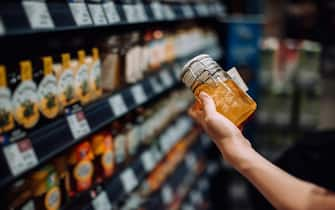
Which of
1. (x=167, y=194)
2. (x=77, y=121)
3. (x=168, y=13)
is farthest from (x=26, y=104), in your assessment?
(x=167, y=194)

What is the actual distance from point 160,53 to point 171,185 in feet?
2.60

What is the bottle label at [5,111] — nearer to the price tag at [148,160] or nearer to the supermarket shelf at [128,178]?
the supermarket shelf at [128,178]

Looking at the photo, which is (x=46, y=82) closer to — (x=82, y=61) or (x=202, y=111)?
(x=82, y=61)

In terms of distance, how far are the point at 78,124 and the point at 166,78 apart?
110 cm

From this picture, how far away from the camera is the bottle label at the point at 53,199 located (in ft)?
5.26

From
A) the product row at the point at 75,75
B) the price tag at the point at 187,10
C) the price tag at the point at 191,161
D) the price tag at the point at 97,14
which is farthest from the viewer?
the price tag at the point at 191,161

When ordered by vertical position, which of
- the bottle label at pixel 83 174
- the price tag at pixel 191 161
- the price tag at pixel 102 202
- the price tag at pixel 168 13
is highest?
the price tag at pixel 168 13

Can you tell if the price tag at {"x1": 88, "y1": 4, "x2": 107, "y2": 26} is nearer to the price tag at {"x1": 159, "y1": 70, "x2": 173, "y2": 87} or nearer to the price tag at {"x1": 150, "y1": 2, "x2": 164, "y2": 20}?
the price tag at {"x1": 150, "y1": 2, "x2": 164, "y2": 20}

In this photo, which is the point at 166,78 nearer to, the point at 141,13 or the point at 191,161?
the point at 141,13

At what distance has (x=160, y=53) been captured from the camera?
2.70 meters

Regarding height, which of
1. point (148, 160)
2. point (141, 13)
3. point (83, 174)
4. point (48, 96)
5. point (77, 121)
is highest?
point (141, 13)

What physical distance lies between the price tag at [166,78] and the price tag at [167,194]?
0.59 meters

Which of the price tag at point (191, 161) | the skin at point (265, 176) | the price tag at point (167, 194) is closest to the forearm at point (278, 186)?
the skin at point (265, 176)

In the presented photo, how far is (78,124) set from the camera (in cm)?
166
